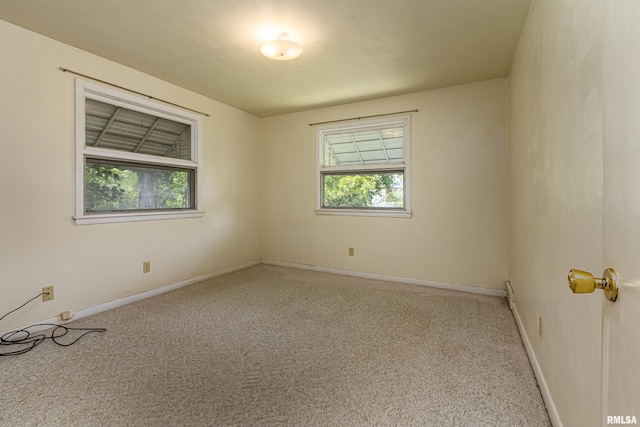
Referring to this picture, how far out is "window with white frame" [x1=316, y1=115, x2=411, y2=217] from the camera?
12.9ft

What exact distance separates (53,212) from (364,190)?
3.37m

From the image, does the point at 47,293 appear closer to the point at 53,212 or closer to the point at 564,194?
the point at 53,212

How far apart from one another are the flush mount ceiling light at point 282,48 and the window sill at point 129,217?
215 centimetres

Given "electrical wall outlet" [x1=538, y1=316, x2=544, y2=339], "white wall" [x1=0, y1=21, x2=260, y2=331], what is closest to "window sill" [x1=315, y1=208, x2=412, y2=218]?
"white wall" [x1=0, y1=21, x2=260, y2=331]

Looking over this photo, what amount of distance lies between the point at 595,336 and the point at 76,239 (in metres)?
3.58

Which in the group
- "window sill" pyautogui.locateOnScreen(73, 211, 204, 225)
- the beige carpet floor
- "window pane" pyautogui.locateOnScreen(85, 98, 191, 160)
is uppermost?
"window pane" pyautogui.locateOnScreen(85, 98, 191, 160)

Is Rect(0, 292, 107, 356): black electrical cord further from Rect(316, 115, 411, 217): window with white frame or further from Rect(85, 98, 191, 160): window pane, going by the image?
Rect(316, 115, 411, 217): window with white frame

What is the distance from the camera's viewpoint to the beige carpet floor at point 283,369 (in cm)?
150

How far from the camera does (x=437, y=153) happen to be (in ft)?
11.9

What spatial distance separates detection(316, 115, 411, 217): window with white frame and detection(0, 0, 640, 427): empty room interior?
0.10 feet

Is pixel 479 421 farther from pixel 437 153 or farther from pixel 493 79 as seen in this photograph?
pixel 493 79

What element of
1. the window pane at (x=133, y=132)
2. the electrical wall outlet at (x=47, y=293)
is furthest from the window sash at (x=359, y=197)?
the electrical wall outlet at (x=47, y=293)

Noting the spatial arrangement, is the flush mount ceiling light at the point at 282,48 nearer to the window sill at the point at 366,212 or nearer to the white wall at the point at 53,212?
the white wall at the point at 53,212

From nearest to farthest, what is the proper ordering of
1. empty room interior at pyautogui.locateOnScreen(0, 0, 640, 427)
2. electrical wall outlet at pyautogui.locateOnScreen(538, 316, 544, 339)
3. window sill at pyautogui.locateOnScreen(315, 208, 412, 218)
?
empty room interior at pyautogui.locateOnScreen(0, 0, 640, 427) → electrical wall outlet at pyautogui.locateOnScreen(538, 316, 544, 339) → window sill at pyautogui.locateOnScreen(315, 208, 412, 218)
